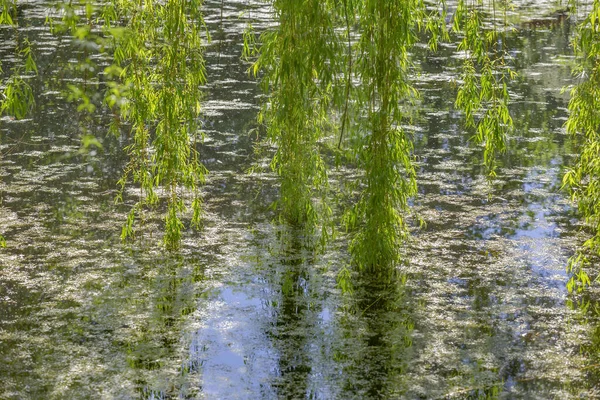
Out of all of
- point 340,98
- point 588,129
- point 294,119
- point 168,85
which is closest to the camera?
point 340,98

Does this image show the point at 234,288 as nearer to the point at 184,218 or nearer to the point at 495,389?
the point at 184,218

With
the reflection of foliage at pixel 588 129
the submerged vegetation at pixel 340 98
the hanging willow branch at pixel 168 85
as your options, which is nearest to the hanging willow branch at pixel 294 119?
the submerged vegetation at pixel 340 98

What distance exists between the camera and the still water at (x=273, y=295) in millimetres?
3229

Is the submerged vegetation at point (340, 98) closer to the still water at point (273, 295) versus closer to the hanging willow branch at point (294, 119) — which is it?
the hanging willow branch at point (294, 119)

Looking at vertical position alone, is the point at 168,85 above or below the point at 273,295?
above

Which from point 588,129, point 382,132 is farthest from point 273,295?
A: point 588,129

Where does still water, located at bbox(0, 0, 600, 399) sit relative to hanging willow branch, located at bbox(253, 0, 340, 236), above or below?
below

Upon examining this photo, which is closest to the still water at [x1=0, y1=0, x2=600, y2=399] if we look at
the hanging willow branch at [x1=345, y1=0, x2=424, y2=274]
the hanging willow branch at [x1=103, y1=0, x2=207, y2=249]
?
the hanging willow branch at [x1=345, y1=0, x2=424, y2=274]

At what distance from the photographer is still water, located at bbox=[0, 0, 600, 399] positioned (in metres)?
3.23

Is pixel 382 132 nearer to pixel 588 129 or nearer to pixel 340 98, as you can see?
pixel 340 98

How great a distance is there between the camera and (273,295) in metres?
4.02

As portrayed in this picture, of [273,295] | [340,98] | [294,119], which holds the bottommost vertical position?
[273,295]

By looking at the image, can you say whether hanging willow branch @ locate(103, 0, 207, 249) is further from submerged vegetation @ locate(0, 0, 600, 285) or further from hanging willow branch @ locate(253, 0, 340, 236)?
hanging willow branch @ locate(253, 0, 340, 236)

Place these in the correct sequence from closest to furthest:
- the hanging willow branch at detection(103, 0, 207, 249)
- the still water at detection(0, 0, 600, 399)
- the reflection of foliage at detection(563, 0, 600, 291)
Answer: the still water at detection(0, 0, 600, 399) → the reflection of foliage at detection(563, 0, 600, 291) → the hanging willow branch at detection(103, 0, 207, 249)
